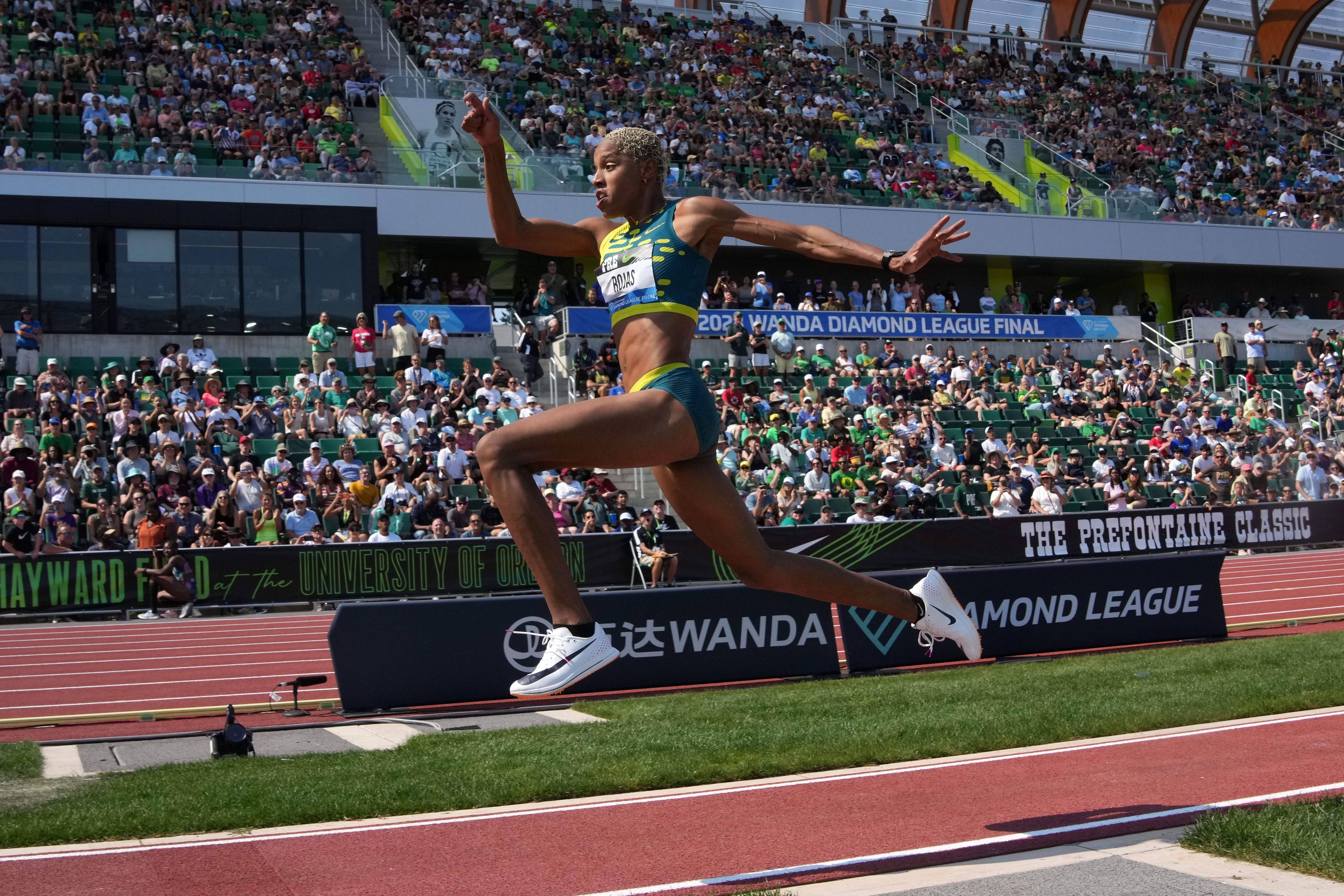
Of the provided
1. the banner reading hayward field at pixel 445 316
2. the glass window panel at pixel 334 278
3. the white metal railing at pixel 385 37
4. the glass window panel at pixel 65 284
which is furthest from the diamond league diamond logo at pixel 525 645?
the white metal railing at pixel 385 37

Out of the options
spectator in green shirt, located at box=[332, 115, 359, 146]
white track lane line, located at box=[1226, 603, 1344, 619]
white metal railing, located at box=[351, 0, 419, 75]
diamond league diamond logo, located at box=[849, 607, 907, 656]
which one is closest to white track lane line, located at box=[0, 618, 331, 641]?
diamond league diamond logo, located at box=[849, 607, 907, 656]

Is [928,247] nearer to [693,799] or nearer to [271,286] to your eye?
[693,799]

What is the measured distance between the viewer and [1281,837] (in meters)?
4.48

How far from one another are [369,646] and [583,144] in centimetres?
2073

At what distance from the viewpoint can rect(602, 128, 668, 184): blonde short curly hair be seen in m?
5.20

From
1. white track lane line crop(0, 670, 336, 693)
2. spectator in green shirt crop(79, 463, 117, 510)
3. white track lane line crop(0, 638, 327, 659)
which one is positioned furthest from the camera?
spectator in green shirt crop(79, 463, 117, 510)

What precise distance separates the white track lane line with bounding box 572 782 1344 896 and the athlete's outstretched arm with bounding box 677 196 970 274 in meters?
2.18

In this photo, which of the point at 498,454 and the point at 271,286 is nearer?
the point at 498,454

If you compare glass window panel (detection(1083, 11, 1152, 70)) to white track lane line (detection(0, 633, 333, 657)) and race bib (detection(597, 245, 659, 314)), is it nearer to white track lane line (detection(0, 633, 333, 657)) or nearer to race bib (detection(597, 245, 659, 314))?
white track lane line (detection(0, 633, 333, 657))

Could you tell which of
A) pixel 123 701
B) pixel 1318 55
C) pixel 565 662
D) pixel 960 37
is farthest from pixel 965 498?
pixel 1318 55

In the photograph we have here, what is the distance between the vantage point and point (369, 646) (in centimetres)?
982

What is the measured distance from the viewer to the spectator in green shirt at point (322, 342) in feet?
75.8


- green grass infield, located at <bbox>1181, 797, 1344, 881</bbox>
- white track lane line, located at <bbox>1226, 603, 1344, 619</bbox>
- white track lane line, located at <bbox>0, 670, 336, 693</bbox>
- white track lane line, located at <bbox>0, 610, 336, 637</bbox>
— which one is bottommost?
white track lane line, located at <bbox>1226, 603, 1344, 619</bbox>

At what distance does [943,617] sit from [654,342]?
2057 mm
